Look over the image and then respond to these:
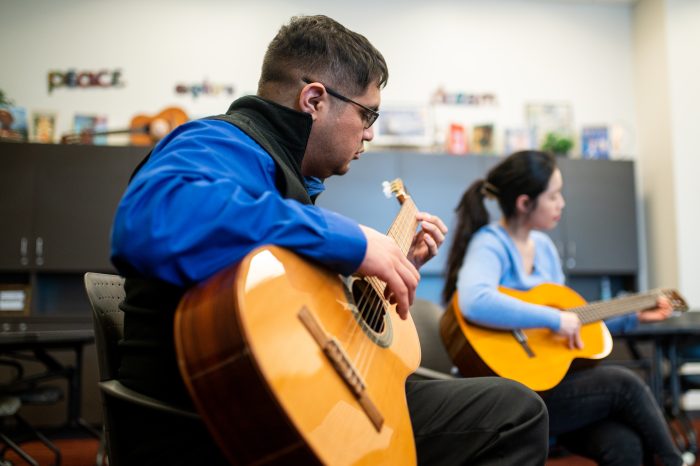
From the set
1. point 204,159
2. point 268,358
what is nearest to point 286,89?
point 204,159

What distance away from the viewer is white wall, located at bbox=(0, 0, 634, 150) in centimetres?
552

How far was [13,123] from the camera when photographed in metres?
5.23

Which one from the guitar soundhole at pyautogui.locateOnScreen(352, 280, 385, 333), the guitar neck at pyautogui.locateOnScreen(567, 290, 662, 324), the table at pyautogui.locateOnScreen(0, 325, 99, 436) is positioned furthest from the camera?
the table at pyautogui.locateOnScreen(0, 325, 99, 436)

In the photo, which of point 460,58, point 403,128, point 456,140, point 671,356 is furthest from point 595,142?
point 671,356

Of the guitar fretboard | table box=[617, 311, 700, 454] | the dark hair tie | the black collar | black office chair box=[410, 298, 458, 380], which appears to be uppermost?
the black collar

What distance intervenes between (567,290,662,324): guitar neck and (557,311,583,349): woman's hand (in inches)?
5.3

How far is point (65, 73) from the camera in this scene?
18.1 feet

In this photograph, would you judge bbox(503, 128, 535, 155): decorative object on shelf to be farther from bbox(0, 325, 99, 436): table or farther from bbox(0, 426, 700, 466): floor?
bbox(0, 325, 99, 436): table

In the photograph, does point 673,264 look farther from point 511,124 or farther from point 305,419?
point 305,419

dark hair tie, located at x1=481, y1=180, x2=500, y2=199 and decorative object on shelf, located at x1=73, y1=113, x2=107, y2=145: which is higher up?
decorative object on shelf, located at x1=73, y1=113, x2=107, y2=145

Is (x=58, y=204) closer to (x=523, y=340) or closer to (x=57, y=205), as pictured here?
(x=57, y=205)

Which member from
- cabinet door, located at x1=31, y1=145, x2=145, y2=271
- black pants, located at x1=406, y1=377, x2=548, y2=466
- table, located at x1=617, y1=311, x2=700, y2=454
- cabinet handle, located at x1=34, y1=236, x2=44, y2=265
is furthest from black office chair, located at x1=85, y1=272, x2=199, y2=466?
cabinet handle, located at x1=34, y1=236, x2=44, y2=265

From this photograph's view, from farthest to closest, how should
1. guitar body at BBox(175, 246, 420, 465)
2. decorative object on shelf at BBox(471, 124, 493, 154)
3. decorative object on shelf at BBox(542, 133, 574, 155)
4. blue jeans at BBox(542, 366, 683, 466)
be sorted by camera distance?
decorative object on shelf at BBox(471, 124, 493, 154) < decorative object on shelf at BBox(542, 133, 574, 155) < blue jeans at BBox(542, 366, 683, 466) < guitar body at BBox(175, 246, 420, 465)

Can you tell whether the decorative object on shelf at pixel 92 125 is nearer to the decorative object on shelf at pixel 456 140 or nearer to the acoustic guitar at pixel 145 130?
the acoustic guitar at pixel 145 130
